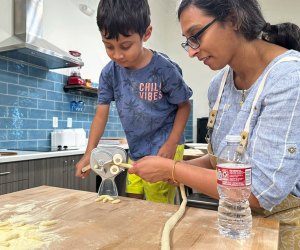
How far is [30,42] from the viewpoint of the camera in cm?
235

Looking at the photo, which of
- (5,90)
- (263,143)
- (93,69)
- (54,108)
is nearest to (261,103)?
(263,143)

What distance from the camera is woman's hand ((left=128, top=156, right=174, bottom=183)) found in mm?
882

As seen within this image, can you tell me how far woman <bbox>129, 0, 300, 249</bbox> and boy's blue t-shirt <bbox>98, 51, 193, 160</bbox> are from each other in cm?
27

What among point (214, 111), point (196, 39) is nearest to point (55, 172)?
point (214, 111)

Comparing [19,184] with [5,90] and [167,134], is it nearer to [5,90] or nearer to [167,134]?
[5,90]

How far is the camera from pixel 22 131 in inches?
103

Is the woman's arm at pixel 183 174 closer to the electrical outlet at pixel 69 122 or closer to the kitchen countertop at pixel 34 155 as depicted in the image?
the kitchen countertop at pixel 34 155

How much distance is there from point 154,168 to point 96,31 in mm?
3124

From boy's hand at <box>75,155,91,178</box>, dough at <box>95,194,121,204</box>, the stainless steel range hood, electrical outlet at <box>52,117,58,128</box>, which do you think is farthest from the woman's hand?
electrical outlet at <box>52,117,58,128</box>

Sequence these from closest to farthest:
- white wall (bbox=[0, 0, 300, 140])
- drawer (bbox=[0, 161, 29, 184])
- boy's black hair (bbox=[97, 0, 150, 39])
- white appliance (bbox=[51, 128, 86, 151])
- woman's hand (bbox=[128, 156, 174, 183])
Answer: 1. woman's hand (bbox=[128, 156, 174, 183])
2. boy's black hair (bbox=[97, 0, 150, 39])
3. drawer (bbox=[0, 161, 29, 184])
4. white appliance (bbox=[51, 128, 86, 151])
5. white wall (bbox=[0, 0, 300, 140])

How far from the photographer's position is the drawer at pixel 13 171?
5.98 feet

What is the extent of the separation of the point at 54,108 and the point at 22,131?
437 mm

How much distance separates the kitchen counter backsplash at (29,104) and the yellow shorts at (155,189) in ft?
4.92

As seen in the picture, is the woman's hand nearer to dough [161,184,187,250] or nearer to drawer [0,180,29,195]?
dough [161,184,187,250]
